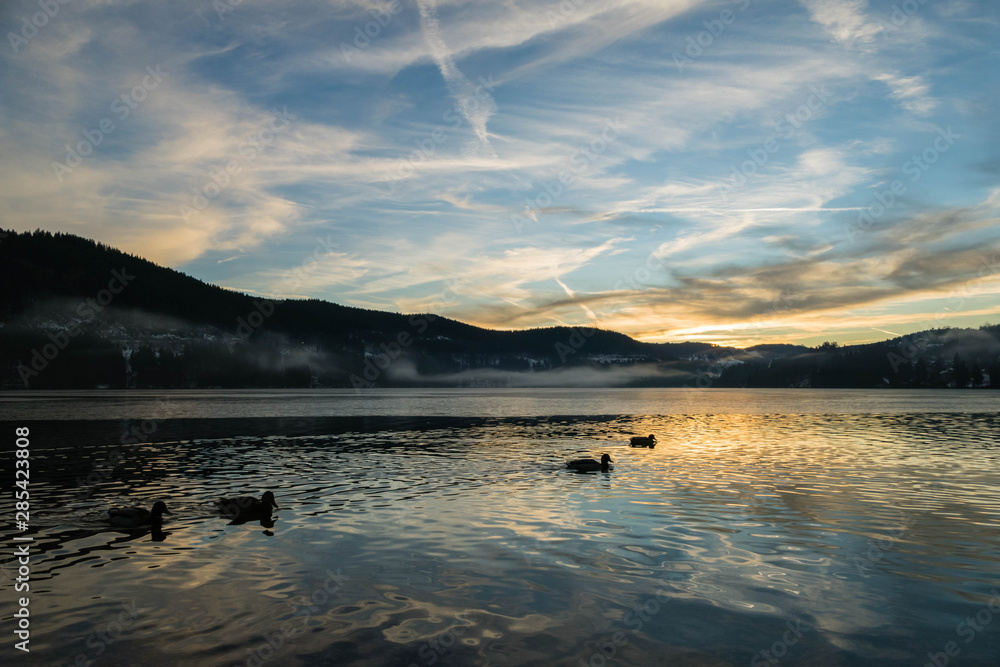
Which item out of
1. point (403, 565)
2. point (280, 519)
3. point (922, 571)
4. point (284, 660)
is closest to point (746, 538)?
point (922, 571)

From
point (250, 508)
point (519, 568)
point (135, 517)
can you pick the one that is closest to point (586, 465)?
point (250, 508)

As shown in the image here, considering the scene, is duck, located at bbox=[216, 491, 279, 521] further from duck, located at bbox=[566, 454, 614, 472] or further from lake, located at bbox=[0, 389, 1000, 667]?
duck, located at bbox=[566, 454, 614, 472]

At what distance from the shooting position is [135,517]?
2244 cm

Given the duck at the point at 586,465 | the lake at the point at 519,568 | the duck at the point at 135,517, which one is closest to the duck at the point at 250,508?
the lake at the point at 519,568

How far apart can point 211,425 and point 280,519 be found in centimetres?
6347

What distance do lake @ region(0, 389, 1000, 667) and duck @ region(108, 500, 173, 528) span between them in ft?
2.10

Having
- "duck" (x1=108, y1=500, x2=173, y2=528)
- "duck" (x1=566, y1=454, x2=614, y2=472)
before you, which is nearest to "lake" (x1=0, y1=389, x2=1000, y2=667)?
"duck" (x1=108, y1=500, x2=173, y2=528)

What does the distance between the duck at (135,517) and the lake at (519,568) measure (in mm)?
639

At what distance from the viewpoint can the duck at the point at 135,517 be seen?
22.4 meters

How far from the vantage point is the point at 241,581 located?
16.1m

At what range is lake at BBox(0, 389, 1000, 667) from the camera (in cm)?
1214

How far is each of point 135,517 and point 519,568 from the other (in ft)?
49.8

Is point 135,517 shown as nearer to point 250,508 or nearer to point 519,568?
point 250,508

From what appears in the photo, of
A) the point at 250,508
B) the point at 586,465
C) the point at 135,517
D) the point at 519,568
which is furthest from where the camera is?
the point at 586,465
